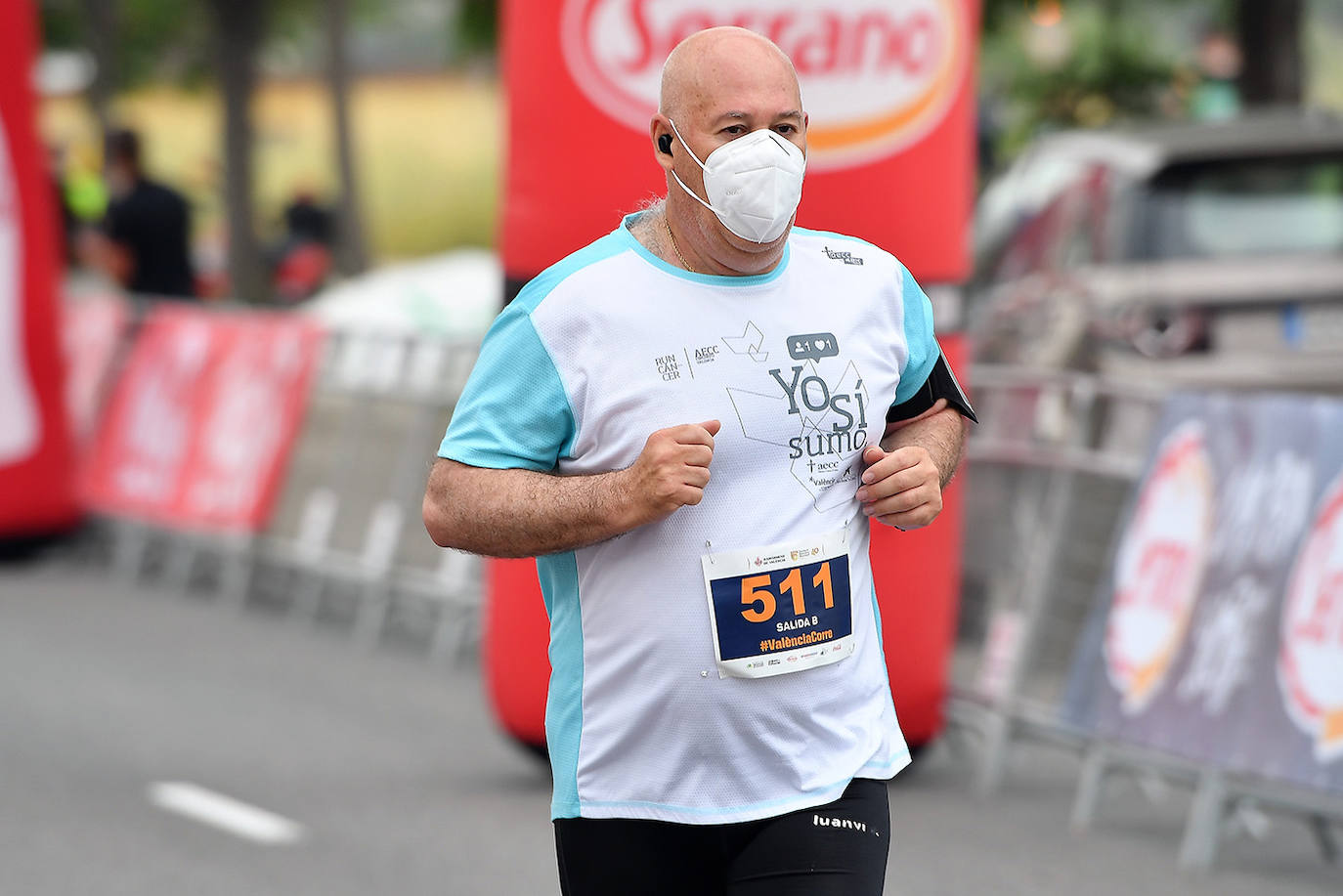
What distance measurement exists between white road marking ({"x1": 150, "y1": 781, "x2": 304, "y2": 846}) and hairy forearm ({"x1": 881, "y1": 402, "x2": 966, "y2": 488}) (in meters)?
3.67

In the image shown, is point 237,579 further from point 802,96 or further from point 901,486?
point 901,486

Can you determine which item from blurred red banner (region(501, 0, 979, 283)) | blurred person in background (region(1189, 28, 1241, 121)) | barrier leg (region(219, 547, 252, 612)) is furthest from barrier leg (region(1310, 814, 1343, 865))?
blurred person in background (region(1189, 28, 1241, 121))

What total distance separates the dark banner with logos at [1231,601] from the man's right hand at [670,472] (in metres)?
3.25

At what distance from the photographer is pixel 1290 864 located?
6.55 meters

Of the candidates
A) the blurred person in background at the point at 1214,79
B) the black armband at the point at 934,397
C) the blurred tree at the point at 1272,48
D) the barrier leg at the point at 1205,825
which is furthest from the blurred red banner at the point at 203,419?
the blurred person in background at the point at 1214,79

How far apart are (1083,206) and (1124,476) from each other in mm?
3541

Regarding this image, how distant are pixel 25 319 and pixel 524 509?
33.0 feet

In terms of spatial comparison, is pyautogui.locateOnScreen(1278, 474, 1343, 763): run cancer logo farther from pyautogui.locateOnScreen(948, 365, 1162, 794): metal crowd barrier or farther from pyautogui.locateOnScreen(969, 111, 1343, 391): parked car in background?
pyautogui.locateOnScreen(969, 111, 1343, 391): parked car in background

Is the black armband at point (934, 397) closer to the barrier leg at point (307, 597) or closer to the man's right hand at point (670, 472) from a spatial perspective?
the man's right hand at point (670, 472)

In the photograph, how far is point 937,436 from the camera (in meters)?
→ 3.73

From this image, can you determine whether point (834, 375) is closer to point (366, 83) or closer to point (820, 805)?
point (820, 805)

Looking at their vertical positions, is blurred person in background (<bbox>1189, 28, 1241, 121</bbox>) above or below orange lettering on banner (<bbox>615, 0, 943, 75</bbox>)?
below

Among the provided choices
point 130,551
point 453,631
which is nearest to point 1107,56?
point 130,551

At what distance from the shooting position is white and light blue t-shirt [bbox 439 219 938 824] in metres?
3.45
